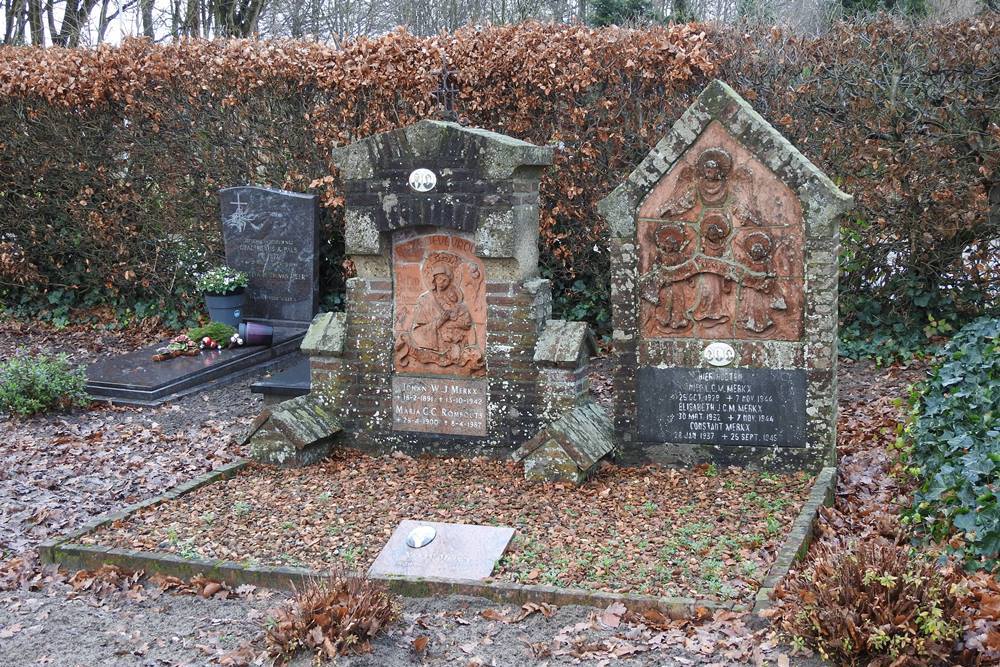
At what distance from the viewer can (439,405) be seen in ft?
26.4

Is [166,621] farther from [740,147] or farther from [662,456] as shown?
[740,147]

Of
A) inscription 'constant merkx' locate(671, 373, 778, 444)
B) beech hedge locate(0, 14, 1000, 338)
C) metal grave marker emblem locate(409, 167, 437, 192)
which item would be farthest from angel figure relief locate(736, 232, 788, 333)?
beech hedge locate(0, 14, 1000, 338)

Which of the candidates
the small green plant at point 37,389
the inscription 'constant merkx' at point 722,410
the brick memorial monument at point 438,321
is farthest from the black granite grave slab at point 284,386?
the inscription 'constant merkx' at point 722,410

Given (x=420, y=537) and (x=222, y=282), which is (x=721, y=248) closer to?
(x=420, y=537)

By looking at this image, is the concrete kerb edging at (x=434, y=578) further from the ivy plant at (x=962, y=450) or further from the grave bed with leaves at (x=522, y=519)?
the ivy plant at (x=962, y=450)

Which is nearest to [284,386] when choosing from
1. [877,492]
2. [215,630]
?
[215,630]

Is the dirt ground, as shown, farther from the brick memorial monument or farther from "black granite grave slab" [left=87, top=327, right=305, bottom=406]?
"black granite grave slab" [left=87, top=327, right=305, bottom=406]

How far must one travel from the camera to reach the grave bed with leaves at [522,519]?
5.78 metres

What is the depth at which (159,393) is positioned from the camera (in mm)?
10547

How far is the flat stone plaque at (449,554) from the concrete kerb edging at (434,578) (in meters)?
0.13

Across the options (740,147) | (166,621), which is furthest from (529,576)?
(740,147)

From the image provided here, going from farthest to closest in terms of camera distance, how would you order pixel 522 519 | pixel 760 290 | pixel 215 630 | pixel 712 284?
pixel 712 284 → pixel 760 290 → pixel 522 519 → pixel 215 630

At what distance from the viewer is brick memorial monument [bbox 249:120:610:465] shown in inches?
300

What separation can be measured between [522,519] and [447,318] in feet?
6.03
